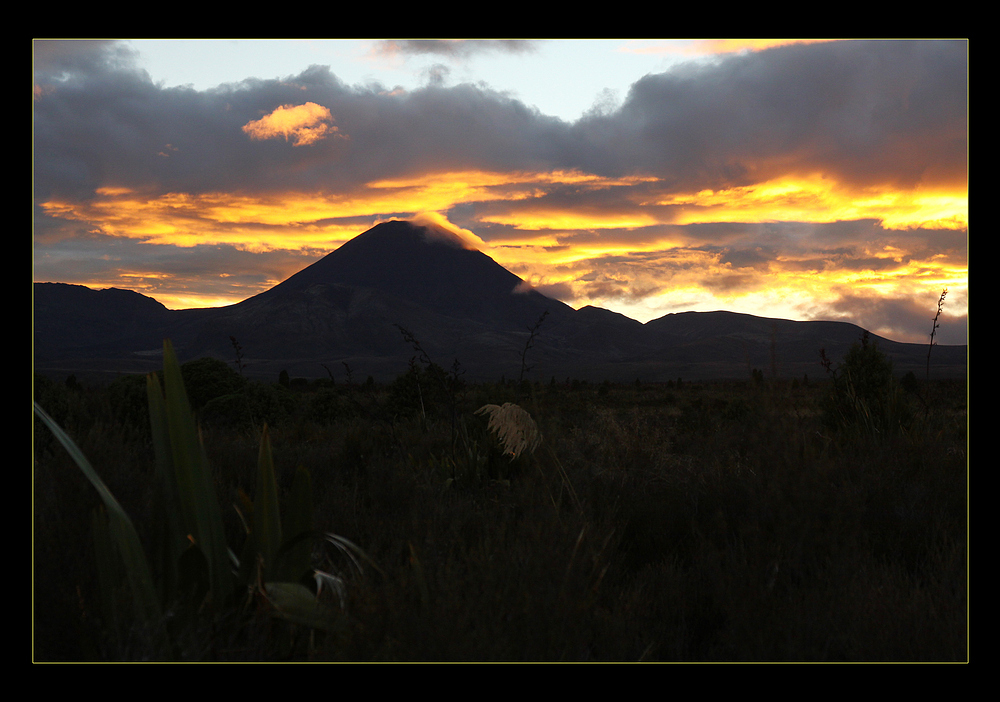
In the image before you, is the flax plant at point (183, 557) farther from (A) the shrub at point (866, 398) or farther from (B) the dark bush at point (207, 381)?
(B) the dark bush at point (207, 381)

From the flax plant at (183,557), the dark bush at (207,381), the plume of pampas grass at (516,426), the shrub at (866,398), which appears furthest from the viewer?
the dark bush at (207,381)

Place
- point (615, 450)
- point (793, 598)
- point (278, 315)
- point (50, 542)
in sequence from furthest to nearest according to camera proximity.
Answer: point (278, 315)
point (615, 450)
point (793, 598)
point (50, 542)

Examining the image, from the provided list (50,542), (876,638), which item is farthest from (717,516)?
(50,542)

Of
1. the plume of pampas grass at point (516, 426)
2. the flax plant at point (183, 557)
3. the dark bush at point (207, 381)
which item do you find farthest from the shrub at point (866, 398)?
the dark bush at point (207, 381)

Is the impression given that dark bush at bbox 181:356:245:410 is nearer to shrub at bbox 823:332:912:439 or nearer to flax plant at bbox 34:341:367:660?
flax plant at bbox 34:341:367:660

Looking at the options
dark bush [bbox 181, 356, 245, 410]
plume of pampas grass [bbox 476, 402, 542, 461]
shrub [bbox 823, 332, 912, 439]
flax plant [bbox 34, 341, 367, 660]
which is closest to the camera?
flax plant [bbox 34, 341, 367, 660]

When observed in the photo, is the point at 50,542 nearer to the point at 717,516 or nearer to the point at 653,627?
the point at 653,627

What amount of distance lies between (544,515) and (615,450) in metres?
4.15

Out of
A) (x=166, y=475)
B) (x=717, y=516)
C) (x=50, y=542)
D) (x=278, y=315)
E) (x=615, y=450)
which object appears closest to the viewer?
(x=166, y=475)

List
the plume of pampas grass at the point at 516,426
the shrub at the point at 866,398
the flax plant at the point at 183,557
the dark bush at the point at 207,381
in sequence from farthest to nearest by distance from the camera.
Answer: the dark bush at the point at 207,381 < the shrub at the point at 866,398 < the plume of pampas grass at the point at 516,426 < the flax plant at the point at 183,557

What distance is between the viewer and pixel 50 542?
8.43ft

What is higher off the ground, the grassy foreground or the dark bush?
the dark bush

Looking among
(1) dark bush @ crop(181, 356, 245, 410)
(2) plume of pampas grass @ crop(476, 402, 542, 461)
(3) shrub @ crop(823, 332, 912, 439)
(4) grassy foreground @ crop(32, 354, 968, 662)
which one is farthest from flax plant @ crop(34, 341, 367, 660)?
(1) dark bush @ crop(181, 356, 245, 410)

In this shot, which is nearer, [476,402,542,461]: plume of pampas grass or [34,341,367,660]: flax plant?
[34,341,367,660]: flax plant
